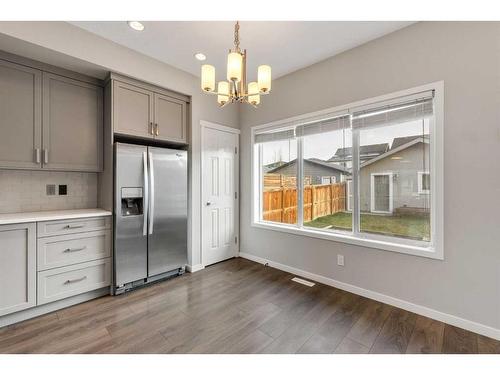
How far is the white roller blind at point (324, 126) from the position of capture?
105 inches

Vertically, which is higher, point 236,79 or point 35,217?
point 236,79

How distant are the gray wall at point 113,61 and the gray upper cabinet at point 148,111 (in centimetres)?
11

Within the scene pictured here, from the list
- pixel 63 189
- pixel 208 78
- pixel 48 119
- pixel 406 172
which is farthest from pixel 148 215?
pixel 406 172

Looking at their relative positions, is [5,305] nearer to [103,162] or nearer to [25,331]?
[25,331]

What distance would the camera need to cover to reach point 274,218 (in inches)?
139

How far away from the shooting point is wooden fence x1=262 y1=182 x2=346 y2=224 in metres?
2.82

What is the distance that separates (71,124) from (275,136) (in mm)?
2515

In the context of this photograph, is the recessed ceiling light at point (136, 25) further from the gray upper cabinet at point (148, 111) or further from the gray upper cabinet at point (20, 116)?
the gray upper cabinet at point (20, 116)

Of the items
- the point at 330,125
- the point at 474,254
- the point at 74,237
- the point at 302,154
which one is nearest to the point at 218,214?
the point at 302,154

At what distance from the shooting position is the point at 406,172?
7.50ft

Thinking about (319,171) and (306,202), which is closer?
(319,171)

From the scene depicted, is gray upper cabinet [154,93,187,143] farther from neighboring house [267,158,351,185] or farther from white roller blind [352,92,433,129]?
white roller blind [352,92,433,129]

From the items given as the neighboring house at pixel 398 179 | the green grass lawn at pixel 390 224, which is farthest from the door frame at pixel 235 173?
the neighboring house at pixel 398 179

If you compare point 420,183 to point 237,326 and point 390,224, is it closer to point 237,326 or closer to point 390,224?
point 390,224
